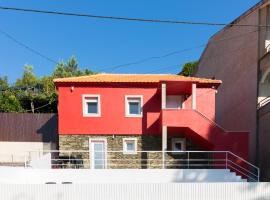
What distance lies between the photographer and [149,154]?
1476 centimetres

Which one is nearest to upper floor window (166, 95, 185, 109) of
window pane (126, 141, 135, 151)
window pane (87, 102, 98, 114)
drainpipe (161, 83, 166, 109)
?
drainpipe (161, 83, 166, 109)

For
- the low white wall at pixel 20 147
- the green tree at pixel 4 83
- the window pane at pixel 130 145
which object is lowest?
the low white wall at pixel 20 147

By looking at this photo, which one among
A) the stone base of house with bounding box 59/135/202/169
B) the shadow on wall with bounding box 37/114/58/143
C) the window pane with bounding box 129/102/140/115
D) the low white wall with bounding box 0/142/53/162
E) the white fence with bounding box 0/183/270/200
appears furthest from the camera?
the shadow on wall with bounding box 37/114/58/143

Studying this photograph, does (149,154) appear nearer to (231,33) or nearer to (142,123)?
(142,123)

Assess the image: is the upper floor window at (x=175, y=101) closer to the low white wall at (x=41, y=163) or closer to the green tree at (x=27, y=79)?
the low white wall at (x=41, y=163)

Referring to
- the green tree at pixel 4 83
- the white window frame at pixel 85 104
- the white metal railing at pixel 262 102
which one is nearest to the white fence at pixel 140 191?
the white window frame at pixel 85 104

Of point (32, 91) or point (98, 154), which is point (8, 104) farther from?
point (98, 154)

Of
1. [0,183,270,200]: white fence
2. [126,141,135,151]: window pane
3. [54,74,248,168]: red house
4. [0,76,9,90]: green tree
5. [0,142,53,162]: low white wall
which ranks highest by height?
[0,76,9,90]: green tree

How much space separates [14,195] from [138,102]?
7.85 m

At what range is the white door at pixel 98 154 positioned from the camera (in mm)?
14727

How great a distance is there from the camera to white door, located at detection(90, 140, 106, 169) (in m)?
14.7

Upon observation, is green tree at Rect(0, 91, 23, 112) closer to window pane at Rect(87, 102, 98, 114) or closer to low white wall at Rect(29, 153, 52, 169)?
window pane at Rect(87, 102, 98, 114)

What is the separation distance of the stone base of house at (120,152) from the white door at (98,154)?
0.17 m

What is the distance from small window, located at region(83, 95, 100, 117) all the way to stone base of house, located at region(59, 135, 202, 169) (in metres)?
1.17
